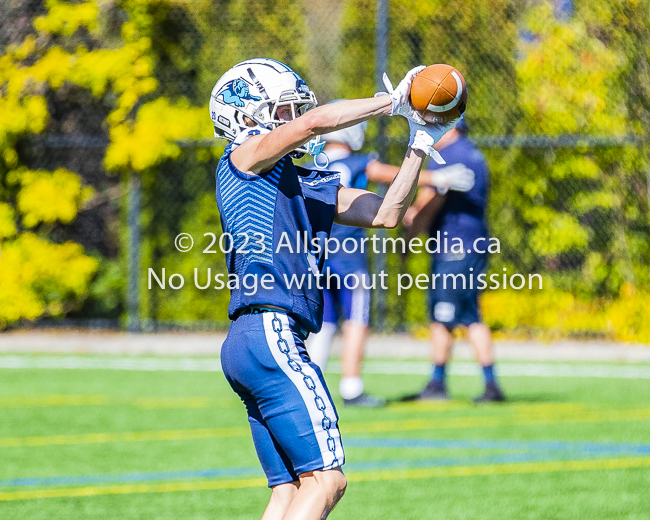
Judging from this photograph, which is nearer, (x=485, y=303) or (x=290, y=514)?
A: (x=290, y=514)

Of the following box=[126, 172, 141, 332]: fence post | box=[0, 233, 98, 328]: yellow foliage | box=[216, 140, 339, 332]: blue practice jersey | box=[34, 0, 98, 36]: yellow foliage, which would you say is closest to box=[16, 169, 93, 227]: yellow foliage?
box=[0, 233, 98, 328]: yellow foliage

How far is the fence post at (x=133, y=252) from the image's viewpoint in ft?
37.6

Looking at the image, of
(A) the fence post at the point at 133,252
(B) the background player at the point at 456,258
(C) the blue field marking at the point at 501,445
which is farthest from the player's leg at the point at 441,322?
(A) the fence post at the point at 133,252

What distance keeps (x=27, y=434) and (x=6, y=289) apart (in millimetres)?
5421

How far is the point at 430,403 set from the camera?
24.5ft

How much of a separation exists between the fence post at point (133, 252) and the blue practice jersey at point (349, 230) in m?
4.57

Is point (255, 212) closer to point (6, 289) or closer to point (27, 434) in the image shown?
point (27, 434)

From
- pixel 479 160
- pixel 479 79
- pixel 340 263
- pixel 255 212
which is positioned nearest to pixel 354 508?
pixel 255 212

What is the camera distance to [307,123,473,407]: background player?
716 cm

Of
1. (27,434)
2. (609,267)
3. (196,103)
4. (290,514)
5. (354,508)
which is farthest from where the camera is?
(196,103)

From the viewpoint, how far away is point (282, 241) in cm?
300

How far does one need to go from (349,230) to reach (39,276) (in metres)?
5.48

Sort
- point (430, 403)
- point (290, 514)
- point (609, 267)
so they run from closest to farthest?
point (290, 514)
point (430, 403)
point (609, 267)

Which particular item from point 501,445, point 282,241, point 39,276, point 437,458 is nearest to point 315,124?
point 282,241
